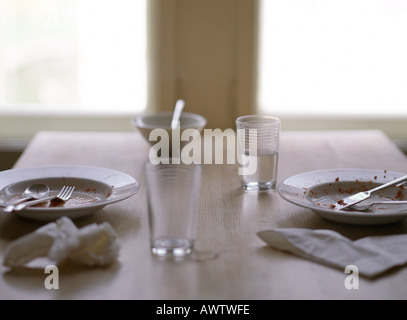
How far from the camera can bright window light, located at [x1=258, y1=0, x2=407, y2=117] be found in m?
2.38

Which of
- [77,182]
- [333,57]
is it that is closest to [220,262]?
[77,182]

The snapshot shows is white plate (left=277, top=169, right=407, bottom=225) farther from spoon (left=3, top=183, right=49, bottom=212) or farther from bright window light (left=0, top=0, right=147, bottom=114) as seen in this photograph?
bright window light (left=0, top=0, right=147, bottom=114)

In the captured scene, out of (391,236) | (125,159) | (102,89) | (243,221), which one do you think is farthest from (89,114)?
(391,236)

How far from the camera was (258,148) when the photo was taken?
127cm

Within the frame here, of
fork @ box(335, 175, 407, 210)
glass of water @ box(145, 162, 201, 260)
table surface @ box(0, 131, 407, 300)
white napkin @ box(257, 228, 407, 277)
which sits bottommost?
table surface @ box(0, 131, 407, 300)

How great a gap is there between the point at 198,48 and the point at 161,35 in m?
0.15

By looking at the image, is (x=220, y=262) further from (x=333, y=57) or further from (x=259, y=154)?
(x=333, y=57)

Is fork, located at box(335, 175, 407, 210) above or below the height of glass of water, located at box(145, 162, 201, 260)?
below

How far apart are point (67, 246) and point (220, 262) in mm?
219

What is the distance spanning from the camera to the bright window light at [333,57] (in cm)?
238

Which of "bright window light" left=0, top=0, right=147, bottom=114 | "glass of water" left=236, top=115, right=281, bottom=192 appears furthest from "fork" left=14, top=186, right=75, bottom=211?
"bright window light" left=0, top=0, right=147, bottom=114

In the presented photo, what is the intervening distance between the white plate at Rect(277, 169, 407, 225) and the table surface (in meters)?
0.03
